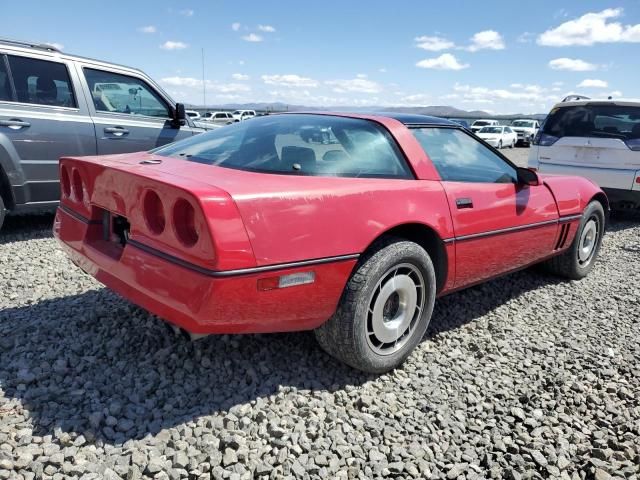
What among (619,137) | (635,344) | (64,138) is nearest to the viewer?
(635,344)

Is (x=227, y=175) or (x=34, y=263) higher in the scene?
(x=227, y=175)

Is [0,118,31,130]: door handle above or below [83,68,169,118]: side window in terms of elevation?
below

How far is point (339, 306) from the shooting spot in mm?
2346

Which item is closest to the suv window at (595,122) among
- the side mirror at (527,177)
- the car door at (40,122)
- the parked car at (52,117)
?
the side mirror at (527,177)

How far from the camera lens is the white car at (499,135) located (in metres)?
25.3

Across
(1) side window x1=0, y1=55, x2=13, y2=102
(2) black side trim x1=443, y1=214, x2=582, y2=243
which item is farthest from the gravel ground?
(1) side window x1=0, y1=55, x2=13, y2=102

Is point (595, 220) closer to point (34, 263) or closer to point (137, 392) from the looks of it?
point (137, 392)

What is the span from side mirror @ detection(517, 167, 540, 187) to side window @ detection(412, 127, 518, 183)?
0.11ft

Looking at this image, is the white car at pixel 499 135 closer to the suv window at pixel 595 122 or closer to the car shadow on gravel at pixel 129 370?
the suv window at pixel 595 122

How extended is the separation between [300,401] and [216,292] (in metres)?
0.72

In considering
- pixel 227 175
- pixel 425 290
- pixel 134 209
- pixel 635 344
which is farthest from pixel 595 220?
pixel 134 209

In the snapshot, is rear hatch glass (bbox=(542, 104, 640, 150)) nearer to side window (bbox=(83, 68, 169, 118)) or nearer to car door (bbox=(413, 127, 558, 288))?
car door (bbox=(413, 127, 558, 288))

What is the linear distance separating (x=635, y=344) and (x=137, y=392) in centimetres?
288

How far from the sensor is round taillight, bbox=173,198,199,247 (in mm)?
1985
